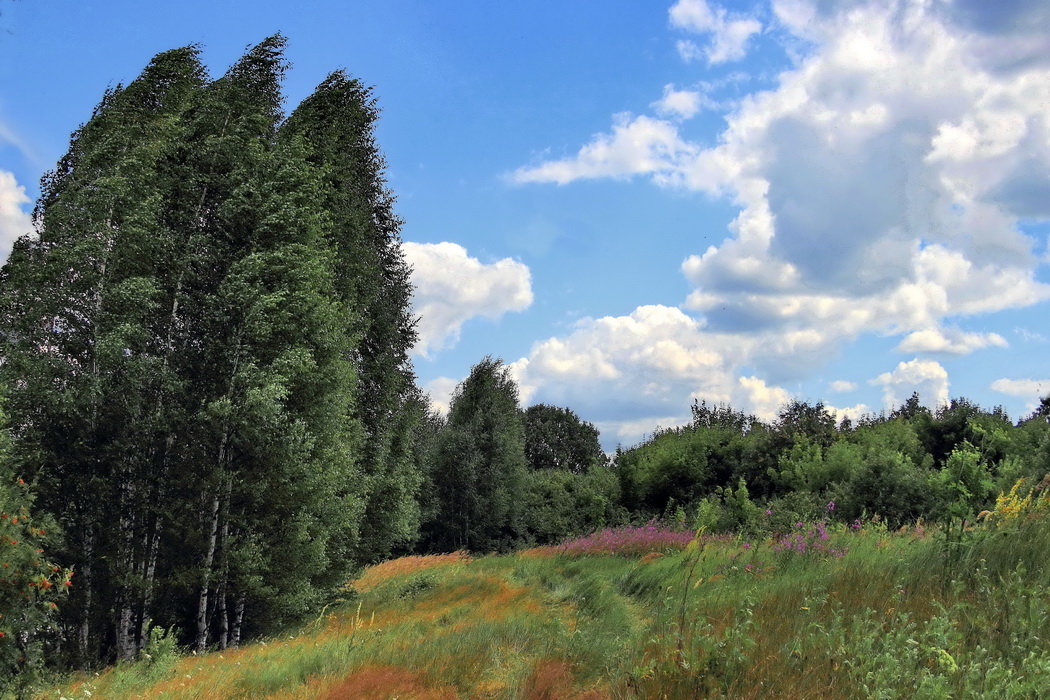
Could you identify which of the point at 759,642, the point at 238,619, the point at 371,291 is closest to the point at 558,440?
the point at 371,291

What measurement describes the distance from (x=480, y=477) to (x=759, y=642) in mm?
31714

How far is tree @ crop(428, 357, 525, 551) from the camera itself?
3650 cm

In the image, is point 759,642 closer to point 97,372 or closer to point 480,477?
point 97,372

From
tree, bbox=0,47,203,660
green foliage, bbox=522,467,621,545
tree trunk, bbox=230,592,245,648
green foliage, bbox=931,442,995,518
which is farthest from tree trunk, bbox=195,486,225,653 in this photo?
green foliage, bbox=522,467,621,545

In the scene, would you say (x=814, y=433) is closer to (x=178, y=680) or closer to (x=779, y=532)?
(x=779, y=532)

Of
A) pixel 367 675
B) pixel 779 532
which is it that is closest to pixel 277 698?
pixel 367 675

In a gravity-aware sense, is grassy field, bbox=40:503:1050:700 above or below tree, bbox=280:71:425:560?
below

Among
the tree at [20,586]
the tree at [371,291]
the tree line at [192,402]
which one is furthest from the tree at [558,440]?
the tree at [20,586]

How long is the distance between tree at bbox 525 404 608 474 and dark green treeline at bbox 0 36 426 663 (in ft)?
160

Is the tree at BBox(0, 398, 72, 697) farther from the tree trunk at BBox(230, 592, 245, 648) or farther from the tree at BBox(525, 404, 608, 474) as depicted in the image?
the tree at BBox(525, 404, 608, 474)

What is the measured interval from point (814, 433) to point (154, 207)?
2334 cm

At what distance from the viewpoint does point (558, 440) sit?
68875 mm

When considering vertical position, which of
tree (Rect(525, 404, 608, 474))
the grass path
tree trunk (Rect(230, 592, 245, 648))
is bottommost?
tree trunk (Rect(230, 592, 245, 648))

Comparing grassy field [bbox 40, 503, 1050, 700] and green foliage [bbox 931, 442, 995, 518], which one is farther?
green foliage [bbox 931, 442, 995, 518]
